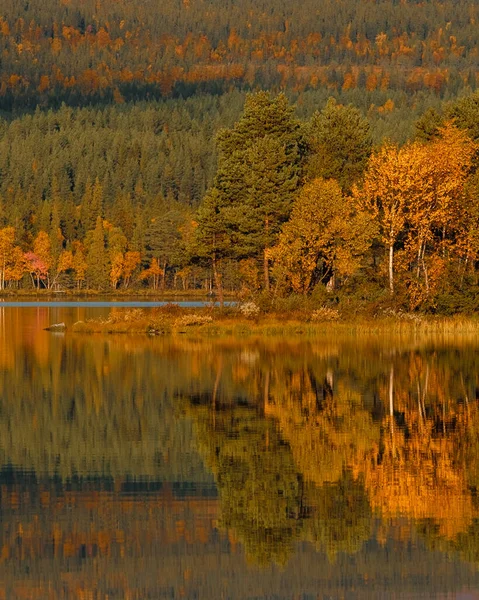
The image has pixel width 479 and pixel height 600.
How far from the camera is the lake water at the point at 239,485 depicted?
53.9ft

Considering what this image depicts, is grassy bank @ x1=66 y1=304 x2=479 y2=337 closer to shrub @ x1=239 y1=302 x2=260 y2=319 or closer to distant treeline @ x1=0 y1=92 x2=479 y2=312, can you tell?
shrub @ x1=239 y1=302 x2=260 y2=319

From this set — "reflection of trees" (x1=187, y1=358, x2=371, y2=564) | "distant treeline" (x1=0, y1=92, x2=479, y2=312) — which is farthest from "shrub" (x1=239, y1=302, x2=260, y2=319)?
"reflection of trees" (x1=187, y1=358, x2=371, y2=564)

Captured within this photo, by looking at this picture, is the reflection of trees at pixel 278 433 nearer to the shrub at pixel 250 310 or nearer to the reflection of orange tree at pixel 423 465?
the reflection of orange tree at pixel 423 465

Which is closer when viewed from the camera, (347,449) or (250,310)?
(347,449)

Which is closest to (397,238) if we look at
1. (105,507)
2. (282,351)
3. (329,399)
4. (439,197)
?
(439,197)

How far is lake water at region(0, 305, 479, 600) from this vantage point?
1644 cm

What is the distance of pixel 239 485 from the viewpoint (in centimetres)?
2241

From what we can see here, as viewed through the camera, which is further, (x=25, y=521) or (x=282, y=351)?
(x=282, y=351)

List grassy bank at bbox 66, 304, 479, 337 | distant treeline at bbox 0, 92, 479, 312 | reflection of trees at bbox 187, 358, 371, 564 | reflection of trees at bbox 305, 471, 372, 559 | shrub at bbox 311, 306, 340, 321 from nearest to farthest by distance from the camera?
1. reflection of trees at bbox 305, 471, 372, 559
2. reflection of trees at bbox 187, 358, 371, 564
3. grassy bank at bbox 66, 304, 479, 337
4. shrub at bbox 311, 306, 340, 321
5. distant treeline at bbox 0, 92, 479, 312

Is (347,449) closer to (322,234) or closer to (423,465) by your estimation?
(423,465)

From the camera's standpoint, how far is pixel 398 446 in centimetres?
2702

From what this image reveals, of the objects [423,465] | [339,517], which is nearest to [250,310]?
[423,465]

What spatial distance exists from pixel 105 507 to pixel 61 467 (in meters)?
4.36

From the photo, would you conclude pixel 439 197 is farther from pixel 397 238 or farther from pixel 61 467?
pixel 61 467
